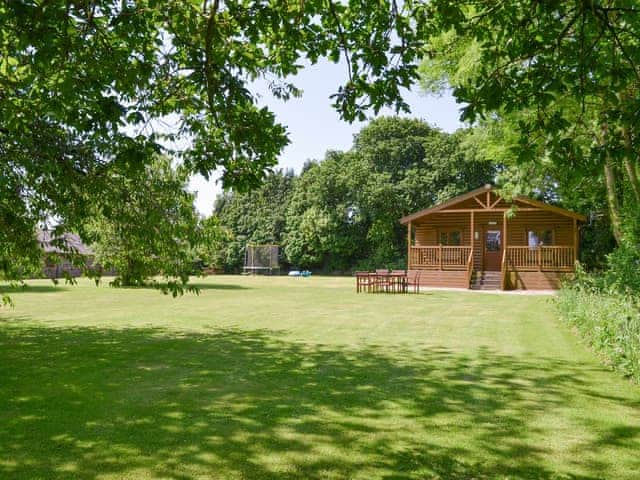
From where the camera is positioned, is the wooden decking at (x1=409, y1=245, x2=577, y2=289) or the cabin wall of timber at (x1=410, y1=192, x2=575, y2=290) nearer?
the wooden decking at (x1=409, y1=245, x2=577, y2=289)

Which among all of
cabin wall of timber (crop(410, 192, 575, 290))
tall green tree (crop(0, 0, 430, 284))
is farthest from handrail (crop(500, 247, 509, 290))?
tall green tree (crop(0, 0, 430, 284))

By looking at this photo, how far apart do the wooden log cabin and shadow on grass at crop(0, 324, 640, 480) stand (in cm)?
1772

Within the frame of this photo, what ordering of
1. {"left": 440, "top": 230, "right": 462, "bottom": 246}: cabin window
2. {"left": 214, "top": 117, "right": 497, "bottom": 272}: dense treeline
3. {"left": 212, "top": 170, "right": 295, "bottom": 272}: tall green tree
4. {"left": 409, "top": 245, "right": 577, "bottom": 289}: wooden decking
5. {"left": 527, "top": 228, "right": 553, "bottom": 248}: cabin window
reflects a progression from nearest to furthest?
{"left": 409, "top": 245, "right": 577, "bottom": 289}: wooden decking, {"left": 527, "top": 228, "right": 553, "bottom": 248}: cabin window, {"left": 440, "top": 230, "right": 462, "bottom": 246}: cabin window, {"left": 214, "top": 117, "right": 497, "bottom": 272}: dense treeline, {"left": 212, "top": 170, "right": 295, "bottom": 272}: tall green tree

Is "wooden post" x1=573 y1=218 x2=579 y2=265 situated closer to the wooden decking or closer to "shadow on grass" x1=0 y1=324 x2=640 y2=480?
the wooden decking

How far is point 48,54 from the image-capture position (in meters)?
4.25

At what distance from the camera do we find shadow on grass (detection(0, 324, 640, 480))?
384cm

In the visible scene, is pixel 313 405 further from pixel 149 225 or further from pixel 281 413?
pixel 149 225

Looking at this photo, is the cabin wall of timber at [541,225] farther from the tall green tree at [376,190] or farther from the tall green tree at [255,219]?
the tall green tree at [255,219]

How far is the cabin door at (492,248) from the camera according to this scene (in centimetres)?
2822

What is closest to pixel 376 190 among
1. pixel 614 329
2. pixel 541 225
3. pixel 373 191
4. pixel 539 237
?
pixel 373 191

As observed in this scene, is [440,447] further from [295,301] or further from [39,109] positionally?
[295,301]

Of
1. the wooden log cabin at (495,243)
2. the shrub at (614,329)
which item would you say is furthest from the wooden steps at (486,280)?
the shrub at (614,329)

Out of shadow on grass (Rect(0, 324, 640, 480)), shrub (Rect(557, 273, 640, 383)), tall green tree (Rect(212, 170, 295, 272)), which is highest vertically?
tall green tree (Rect(212, 170, 295, 272))

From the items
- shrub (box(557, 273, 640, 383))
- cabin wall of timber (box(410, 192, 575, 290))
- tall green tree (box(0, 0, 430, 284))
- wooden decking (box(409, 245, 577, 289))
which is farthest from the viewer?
cabin wall of timber (box(410, 192, 575, 290))
